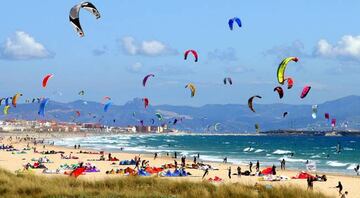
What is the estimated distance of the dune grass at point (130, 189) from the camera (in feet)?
44.9

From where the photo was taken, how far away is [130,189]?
14.9 m

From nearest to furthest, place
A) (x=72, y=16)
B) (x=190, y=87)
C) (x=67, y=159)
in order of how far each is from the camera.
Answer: (x=72, y=16) < (x=190, y=87) < (x=67, y=159)

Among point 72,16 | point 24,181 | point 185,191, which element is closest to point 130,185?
point 185,191

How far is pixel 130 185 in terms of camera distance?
15.4 metres

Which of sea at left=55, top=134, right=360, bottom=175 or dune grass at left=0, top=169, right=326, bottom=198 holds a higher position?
sea at left=55, top=134, right=360, bottom=175

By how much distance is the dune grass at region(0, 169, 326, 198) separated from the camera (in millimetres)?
13680

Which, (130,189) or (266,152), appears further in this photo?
(266,152)

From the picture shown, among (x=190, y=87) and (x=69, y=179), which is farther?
(x=190, y=87)

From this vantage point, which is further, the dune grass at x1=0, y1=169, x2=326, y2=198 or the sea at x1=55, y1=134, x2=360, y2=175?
the sea at x1=55, y1=134, x2=360, y2=175

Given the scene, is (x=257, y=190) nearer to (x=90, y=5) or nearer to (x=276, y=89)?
(x=90, y=5)

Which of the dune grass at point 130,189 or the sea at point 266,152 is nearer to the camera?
the dune grass at point 130,189

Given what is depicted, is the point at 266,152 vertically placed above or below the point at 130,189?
above

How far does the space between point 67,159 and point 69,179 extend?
108ft

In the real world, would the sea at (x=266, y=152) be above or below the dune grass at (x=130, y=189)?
above
